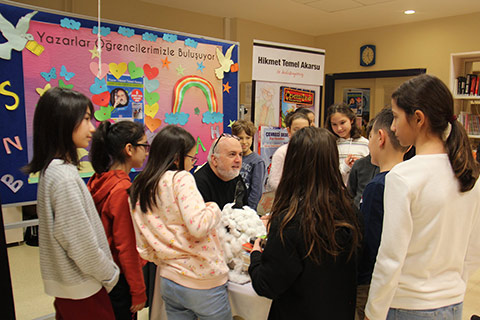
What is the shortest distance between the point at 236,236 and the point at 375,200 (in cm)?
61

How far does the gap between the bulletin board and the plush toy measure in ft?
4.68

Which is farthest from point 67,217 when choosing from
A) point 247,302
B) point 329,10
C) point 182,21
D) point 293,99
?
point 329,10

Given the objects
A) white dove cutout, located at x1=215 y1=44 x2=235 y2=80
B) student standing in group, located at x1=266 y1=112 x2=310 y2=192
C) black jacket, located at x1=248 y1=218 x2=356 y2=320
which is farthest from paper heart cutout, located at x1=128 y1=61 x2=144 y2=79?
black jacket, located at x1=248 y1=218 x2=356 y2=320

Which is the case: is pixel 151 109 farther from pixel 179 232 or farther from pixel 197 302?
pixel 197 302

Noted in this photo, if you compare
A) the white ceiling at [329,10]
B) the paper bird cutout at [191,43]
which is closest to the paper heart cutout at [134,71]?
the paper bird cutout at [191,43]

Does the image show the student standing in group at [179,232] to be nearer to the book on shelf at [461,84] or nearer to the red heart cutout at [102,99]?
the red heart cutout at [102,99]

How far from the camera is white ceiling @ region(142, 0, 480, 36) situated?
5.19 metres

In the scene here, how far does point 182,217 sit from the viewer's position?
147 cm

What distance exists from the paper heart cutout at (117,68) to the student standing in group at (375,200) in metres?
1.98

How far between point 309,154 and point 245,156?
188 cm

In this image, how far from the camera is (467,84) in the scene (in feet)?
16.5

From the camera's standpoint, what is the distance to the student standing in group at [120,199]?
5.37 feet

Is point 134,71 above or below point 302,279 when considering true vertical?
above

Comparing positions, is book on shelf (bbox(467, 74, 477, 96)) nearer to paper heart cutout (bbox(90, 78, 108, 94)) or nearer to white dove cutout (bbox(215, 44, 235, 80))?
white dove cutout (bbox(215, 44, 235, 80))
